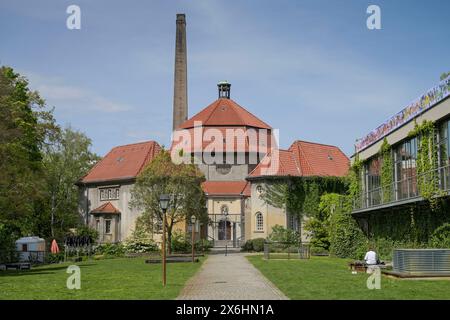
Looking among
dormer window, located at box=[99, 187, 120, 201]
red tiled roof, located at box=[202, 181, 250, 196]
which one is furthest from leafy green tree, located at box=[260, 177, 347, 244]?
dormer window, located at box=[99, 187, 120, 201]

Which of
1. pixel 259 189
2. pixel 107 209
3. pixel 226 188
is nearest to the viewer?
pixel 259 189

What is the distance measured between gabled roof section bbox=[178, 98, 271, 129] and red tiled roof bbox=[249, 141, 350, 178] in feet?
32.4

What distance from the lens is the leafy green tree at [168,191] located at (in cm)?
4812

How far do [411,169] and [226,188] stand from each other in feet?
115

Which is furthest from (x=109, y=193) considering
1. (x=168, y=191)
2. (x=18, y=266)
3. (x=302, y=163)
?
(x=18, y=266)

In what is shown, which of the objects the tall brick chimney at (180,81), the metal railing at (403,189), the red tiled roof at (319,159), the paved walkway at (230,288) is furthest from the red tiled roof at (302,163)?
the paved walkway at (230,288)

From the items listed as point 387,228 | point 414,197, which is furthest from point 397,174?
point 414,197

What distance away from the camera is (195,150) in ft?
218

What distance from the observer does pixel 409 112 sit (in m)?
30.7

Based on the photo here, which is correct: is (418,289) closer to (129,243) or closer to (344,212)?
(344,212)

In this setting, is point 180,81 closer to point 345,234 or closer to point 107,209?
point 107,209

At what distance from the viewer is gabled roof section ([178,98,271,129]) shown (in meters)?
69.1

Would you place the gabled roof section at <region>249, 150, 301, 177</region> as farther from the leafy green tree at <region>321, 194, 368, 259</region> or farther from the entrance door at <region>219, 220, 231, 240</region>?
the leafy green tree at <region>321, 194, 368, 259</region>
